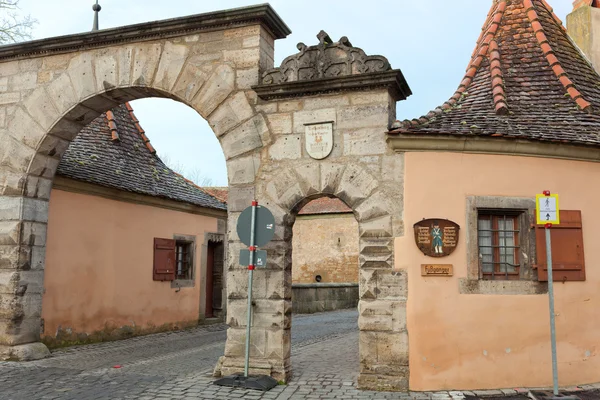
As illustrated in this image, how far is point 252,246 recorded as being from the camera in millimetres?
6836

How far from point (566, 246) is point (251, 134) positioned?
4269 millimetres

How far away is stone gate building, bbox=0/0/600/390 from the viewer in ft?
22.7

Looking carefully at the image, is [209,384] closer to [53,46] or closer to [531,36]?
[53,46]

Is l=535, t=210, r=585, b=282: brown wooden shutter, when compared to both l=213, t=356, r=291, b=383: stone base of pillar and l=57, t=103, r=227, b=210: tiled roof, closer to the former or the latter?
l=213, t=356, r=291, b=383: stone base of pillar

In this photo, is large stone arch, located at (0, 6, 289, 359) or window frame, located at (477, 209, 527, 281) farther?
large stone arch, located at (0, 6, 289, 359)

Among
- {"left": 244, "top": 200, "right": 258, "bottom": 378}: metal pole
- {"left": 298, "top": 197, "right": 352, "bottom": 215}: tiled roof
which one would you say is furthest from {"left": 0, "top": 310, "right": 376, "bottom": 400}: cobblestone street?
{"left": 298, "top": 197, "right": 352, "bottom": 215}: tiled roof

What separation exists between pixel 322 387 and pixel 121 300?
6217mm

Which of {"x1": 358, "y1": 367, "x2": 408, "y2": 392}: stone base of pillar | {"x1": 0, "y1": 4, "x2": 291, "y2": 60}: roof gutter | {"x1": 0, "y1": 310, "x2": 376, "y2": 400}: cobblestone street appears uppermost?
{"x1": 0, "y1": 4, "x2": 291, "y2": 60}: roof gutter

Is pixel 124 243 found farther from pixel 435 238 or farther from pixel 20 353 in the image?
pixel 435 238

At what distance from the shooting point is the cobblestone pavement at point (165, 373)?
21.3ft

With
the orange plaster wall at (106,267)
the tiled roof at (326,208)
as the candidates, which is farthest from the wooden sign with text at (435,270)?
the tiled roof at (326,208)

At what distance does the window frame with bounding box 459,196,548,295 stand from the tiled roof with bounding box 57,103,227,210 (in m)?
6.94

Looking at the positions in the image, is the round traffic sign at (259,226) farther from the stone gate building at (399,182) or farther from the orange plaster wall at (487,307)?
the orange plaster wall at (487,307)

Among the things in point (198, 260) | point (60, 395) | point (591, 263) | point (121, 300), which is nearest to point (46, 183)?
point (121, 300)
